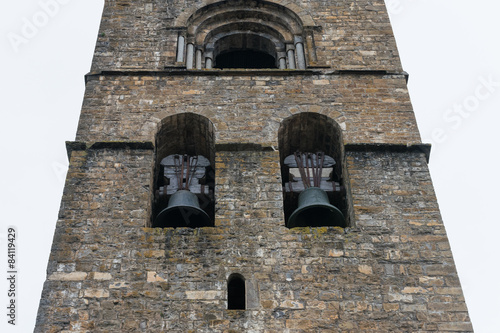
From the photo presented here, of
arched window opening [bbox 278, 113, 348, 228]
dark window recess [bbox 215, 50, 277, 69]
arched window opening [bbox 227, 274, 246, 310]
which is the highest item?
dark window recess [bbox 215, 50, 277, 69]

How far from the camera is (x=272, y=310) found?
8.84 meters

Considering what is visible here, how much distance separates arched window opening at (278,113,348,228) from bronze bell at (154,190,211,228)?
1128mm

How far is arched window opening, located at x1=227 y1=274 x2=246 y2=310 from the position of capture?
9.31 m

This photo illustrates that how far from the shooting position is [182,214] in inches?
408

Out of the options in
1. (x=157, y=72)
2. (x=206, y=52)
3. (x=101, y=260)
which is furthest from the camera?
(x=206, y=52)

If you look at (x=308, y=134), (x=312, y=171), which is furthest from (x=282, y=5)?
(x=312, y=171)

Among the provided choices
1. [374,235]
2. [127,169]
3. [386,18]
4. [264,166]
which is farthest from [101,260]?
[386,18]

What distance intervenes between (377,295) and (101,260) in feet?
10.5

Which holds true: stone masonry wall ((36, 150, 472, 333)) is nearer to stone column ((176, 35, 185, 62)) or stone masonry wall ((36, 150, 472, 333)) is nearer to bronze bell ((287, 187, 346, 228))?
bronze bell ((287, 187, 346, 228))

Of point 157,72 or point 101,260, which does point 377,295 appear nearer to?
point 101,260

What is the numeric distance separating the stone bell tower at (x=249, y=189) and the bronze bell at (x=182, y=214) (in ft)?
0.09

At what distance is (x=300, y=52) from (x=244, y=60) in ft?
5.10

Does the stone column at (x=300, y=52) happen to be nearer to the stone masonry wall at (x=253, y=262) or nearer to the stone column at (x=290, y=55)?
the stone column at (x=290, y=55)

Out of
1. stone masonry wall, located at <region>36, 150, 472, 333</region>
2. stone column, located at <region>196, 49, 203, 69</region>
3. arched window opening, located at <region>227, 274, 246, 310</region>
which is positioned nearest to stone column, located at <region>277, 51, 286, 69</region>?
stone column, located at <region>196, 49, 203, 69</region>
